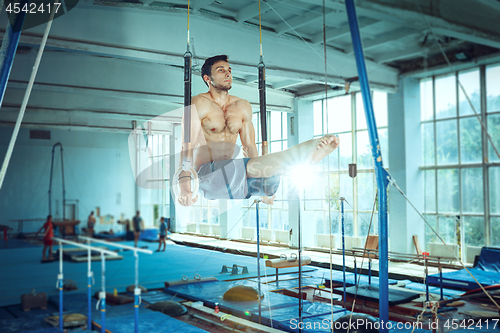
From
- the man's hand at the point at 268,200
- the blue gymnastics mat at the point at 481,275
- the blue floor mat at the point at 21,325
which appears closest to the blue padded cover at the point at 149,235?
the man's hand at the point at 268,200

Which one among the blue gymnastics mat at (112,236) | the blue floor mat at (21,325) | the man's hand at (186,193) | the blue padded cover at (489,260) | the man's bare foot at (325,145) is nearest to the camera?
the man's bare foot at (325,145)

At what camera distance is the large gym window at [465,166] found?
973cm

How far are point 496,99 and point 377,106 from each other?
17.7 feet

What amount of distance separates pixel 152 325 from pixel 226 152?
2734mm

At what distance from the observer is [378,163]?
13.5 ft

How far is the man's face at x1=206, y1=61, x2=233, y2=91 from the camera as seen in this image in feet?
Answer: 15.1

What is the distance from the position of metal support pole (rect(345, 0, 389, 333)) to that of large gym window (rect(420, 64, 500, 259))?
19.1ft

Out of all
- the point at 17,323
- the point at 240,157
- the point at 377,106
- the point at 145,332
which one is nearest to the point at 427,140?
the point at 377,106

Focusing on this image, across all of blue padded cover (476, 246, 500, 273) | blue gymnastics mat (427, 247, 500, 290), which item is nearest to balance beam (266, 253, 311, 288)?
blue gymnastics mat (427, 247, 500, 290)

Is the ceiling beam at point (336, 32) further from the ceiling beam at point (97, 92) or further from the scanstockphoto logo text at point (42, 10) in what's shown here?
the scanstockphoto logo text at point (42, 10)

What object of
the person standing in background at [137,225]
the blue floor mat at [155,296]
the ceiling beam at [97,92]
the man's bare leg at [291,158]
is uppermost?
the ceiling beam at [97,92]

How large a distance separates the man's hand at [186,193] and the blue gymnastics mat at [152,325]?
1732mm

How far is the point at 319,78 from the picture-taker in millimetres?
5051

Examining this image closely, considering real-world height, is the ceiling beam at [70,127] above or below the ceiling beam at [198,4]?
below
